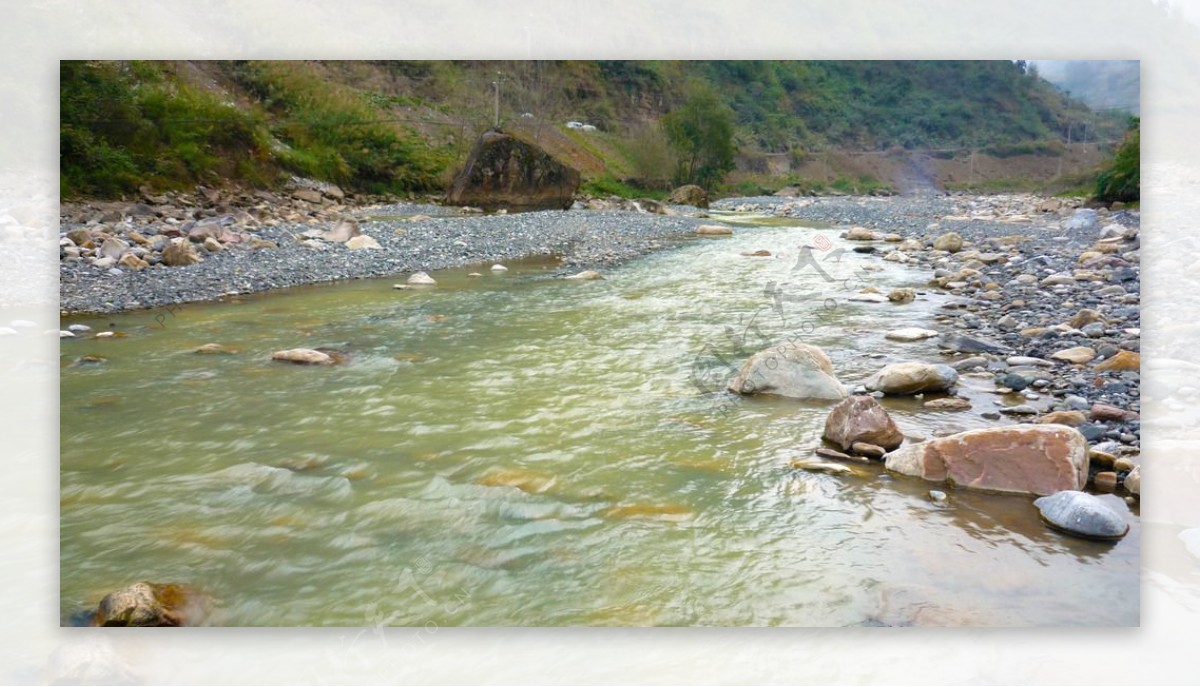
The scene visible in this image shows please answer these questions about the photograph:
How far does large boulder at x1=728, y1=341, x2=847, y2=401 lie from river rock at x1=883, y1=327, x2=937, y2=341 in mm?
361

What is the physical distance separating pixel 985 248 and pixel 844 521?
2.05 meters

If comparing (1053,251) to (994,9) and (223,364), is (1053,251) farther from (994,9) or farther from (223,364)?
(223,364)

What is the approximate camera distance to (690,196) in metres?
4.32

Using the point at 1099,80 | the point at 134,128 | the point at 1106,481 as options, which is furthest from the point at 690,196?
the point at 134,128

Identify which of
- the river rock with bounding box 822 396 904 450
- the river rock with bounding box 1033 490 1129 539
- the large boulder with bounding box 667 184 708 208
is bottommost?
A: the river rock with bounding box 1033 490 1129 539

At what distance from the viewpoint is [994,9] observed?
360 cm

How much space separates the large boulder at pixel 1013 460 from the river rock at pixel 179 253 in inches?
156

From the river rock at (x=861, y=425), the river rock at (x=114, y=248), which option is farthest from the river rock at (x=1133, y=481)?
the river rock at (x=114, y=248)

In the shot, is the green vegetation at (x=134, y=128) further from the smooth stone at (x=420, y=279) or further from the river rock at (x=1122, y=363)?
the river rock at (x=1122, y=363)

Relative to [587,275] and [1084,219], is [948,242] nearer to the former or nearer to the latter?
[1084,219]

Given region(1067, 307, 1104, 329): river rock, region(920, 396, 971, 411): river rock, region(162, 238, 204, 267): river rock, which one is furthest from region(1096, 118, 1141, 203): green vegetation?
region(162, 238, 204, 267): river rock

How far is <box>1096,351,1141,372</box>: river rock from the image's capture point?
3244 mm

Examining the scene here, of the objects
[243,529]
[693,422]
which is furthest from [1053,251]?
[243,529]

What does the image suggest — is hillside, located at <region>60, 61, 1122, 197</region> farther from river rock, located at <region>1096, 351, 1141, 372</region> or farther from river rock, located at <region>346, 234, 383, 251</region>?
river rock, located at <region>1096, 351, 1141, 372</region>
